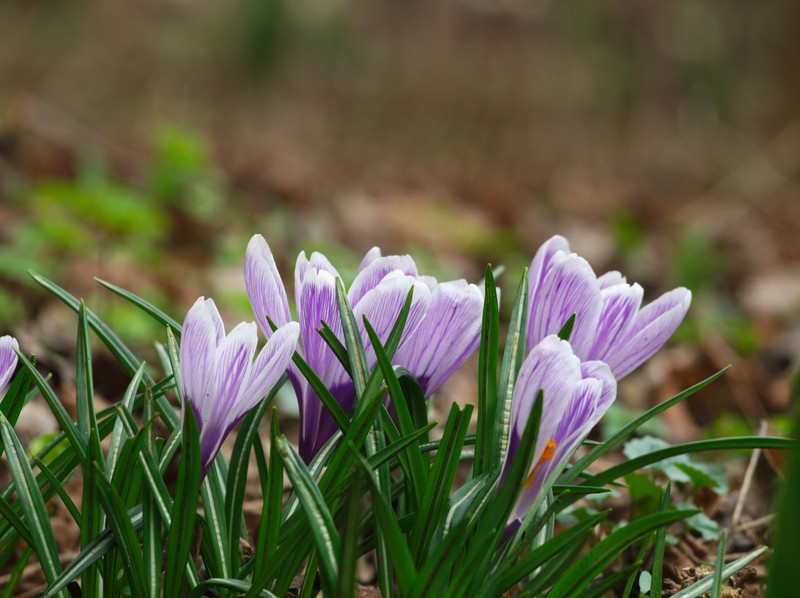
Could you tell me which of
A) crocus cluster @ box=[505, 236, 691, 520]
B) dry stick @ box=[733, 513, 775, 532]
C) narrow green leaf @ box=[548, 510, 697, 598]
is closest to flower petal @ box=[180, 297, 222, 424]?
crocus cluster @ box=[505, 236, 691, 520]

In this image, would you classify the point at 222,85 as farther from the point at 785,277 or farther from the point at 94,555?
the point at 94,555

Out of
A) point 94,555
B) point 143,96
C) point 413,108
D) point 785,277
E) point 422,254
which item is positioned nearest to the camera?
point 94,555

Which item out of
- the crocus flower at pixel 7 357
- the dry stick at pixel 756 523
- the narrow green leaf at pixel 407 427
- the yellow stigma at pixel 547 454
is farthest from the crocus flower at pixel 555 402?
the dry stick at pixel 756 523

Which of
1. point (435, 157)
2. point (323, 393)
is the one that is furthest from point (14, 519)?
point (435, 157)

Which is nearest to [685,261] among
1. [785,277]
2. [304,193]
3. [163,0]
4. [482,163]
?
[785,277]

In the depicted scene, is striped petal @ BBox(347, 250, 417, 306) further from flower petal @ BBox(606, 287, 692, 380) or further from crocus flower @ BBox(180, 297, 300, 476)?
flower petal @ BBox(606, 287, 692, 380)

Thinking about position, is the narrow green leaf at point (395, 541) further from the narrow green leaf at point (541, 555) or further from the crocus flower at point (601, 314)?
the crocus flower at point (601, 314)

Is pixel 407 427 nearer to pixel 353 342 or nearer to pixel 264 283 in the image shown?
pixel 353 342
